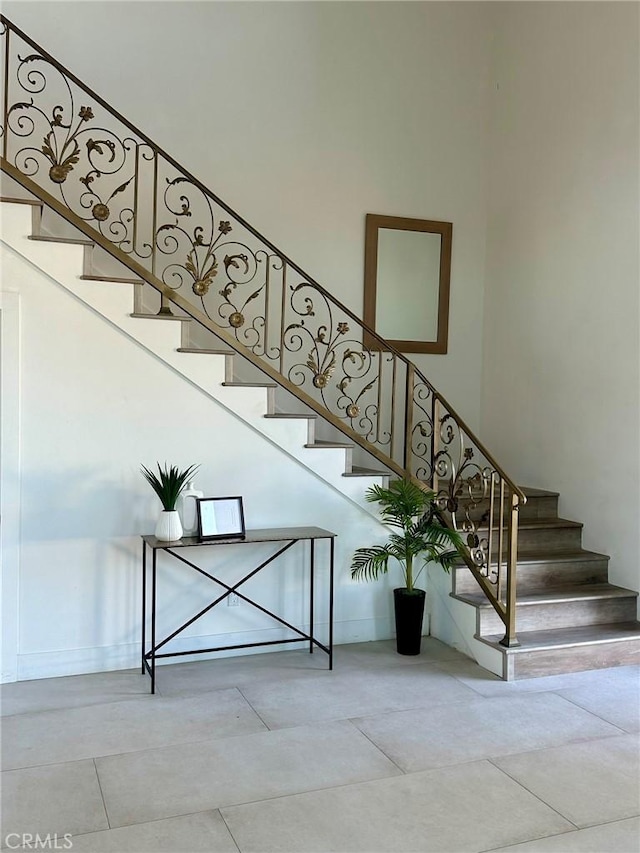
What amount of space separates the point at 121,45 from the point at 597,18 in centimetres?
353

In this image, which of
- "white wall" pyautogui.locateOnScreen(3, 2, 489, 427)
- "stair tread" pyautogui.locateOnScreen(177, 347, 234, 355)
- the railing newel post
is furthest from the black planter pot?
"white wall" pyautogui.locateOnScreen(3, 2, 489, 427)

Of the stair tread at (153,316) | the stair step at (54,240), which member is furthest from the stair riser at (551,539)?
the stair step at (54,240)

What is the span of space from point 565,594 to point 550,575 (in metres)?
0.20

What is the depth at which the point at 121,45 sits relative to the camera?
552cm

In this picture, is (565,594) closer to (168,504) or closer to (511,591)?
(511,591)

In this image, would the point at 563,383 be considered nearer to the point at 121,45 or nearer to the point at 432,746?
the point at 432,746

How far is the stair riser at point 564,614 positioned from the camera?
4574 millimetres

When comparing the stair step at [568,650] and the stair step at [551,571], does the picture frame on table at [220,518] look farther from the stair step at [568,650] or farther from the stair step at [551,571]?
the stair step at [568,650]

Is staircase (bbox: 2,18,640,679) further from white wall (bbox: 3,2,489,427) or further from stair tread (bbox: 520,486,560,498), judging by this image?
white wall (bbox: 3,2,489,427)

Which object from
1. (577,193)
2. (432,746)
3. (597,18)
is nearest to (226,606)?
(432,746)

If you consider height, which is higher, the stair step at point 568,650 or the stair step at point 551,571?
the stair step at point 551,571

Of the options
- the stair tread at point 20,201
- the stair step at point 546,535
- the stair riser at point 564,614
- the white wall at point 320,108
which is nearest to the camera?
the stair tread at point 20,201

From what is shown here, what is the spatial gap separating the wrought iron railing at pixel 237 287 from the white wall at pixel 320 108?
258mm

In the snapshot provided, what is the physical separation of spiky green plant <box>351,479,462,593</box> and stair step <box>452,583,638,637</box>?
0.34 m
